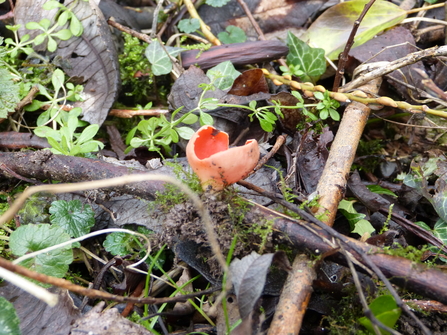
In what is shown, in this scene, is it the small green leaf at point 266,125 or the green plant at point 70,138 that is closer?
the green plant at point 70,138

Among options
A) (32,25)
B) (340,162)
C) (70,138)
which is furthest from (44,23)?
(340,162)

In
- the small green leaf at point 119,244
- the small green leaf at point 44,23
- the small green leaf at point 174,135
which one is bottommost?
the small green leaf at point 119,244

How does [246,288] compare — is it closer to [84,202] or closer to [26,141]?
[84,202]

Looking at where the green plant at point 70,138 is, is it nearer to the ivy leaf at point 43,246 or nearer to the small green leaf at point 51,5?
the ivy leaf at point 43,246

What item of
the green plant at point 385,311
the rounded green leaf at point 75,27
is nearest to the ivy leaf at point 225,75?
the rounded green leaf at point 75,27

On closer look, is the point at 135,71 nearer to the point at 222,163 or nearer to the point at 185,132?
the point at 185,132

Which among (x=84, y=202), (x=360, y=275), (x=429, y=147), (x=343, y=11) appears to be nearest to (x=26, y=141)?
(x=84, y=202)
